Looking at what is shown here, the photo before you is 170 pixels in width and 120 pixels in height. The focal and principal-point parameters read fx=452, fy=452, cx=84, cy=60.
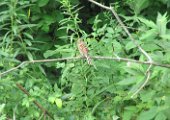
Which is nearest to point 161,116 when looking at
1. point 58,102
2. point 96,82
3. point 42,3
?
point 96,82

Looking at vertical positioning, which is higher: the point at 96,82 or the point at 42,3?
the point at 42,3

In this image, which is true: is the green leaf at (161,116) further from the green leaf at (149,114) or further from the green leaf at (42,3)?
the green leaf at (42,3)

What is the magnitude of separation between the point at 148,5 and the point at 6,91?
1.73 m

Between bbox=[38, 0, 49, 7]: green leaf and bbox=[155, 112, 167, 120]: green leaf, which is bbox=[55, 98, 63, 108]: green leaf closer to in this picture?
bbox=[155, 112, 167, 120]: green leaf

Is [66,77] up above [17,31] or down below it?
below

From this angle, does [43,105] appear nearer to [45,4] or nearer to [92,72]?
[92,72]

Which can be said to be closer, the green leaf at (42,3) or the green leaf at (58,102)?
the green leaf at (58,102)

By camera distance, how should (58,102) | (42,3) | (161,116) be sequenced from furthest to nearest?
(42,3) → (58,102) → (161,116)

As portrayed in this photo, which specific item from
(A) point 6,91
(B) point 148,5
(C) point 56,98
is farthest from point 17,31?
(B) point 148,5

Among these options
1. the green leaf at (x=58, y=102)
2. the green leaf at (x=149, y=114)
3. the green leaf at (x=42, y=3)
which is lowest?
the green leaf at (x=58, y=102)

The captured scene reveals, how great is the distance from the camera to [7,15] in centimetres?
326

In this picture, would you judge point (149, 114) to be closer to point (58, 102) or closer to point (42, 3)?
point (58, 102)

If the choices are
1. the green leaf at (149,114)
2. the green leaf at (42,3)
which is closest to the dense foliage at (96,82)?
the green leaf at (149,114)

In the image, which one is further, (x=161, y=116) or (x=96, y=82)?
(x=96, y=82)
